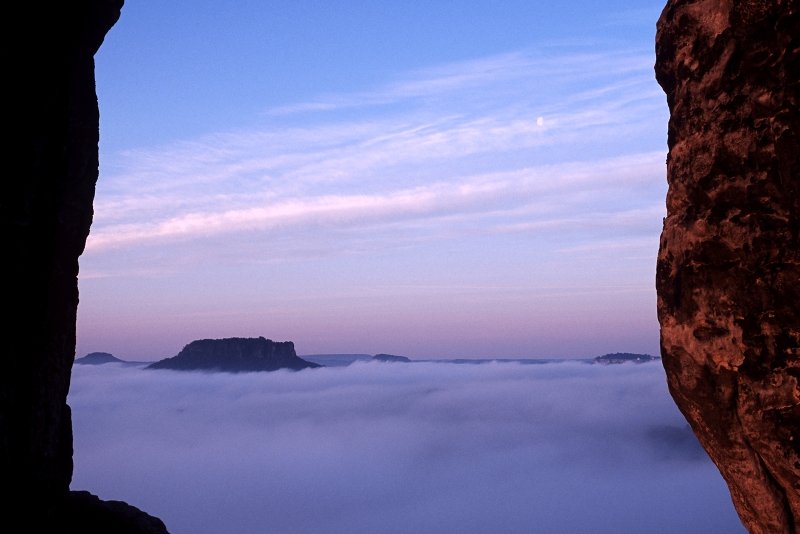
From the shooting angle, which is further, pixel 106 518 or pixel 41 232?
pixel 106 518

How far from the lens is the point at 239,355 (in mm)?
157750

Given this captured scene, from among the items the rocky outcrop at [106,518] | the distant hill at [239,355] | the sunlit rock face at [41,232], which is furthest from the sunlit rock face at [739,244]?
the distant hill at [239,355]

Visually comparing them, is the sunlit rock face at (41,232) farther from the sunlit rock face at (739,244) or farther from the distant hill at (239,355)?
the distant hill at (239,355)

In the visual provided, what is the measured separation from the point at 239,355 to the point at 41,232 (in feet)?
506

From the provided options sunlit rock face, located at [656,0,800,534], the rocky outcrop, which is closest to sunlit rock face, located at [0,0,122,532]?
the rocky outcrop

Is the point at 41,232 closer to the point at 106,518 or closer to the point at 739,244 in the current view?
the point at 106,518

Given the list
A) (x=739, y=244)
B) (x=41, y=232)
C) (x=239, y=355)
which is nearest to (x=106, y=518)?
(x=41, y=232)

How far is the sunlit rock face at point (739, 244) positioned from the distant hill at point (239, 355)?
503 feet

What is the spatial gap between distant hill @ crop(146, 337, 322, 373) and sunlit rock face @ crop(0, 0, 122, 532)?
489ft

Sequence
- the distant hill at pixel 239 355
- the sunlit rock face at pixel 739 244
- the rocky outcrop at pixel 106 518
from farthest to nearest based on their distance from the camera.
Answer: the distant hill at pixel 239 355 → the rocky outcrop at pixel 106 518 → the sunlit rock face at pixel 739 244

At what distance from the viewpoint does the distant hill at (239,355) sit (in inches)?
6166

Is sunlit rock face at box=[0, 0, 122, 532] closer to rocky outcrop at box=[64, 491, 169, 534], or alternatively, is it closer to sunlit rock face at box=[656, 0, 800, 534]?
rocky outcrop at box=[64, 491, 169, 534]

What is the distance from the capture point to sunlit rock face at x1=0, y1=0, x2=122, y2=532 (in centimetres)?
862

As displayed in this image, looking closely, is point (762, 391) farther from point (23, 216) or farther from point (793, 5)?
point (23, 216)
